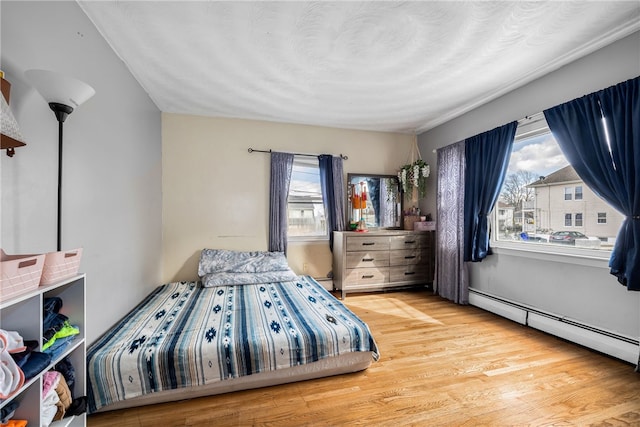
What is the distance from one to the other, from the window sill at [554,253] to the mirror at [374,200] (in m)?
1.43

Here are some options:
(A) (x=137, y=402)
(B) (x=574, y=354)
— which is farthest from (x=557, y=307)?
(A) (x=137, y=402)

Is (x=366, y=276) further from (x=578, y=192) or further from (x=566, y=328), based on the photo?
(x=578, y=192)

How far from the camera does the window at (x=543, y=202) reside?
2.21 m

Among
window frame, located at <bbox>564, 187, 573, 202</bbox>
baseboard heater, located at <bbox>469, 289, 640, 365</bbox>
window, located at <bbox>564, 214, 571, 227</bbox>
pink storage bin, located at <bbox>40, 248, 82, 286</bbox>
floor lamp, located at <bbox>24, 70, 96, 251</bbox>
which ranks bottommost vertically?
baseboard heater, located at <bbox>469, 289, 640, 365</bbox>

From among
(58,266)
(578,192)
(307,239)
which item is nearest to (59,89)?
(58,266)

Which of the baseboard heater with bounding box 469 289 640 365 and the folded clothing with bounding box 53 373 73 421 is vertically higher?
the folded clothing with bounding box 53 373 73 421

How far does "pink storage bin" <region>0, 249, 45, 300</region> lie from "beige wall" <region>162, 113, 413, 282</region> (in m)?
2.48

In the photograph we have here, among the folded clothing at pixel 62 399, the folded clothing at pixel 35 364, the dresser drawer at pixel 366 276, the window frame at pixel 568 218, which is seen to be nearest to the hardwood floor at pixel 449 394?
the folded clothing at pixel 62 399

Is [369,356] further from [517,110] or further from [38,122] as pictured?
[517,110]

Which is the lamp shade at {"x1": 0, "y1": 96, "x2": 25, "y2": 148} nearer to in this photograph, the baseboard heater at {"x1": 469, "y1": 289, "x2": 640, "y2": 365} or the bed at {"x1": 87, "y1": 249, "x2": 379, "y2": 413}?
the bed at {"x1": 87, "y1": 249, "x2": 379, "y2": 413}

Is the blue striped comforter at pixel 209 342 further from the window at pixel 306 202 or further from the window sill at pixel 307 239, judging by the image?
the window at pixel 306 202

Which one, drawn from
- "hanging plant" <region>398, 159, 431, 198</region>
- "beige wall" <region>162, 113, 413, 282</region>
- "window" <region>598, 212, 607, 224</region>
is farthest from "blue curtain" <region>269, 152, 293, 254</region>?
"window" <region>598, 212, 607, 224</region>

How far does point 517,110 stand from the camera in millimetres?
2711

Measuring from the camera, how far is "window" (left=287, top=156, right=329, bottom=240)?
3.83 meters
